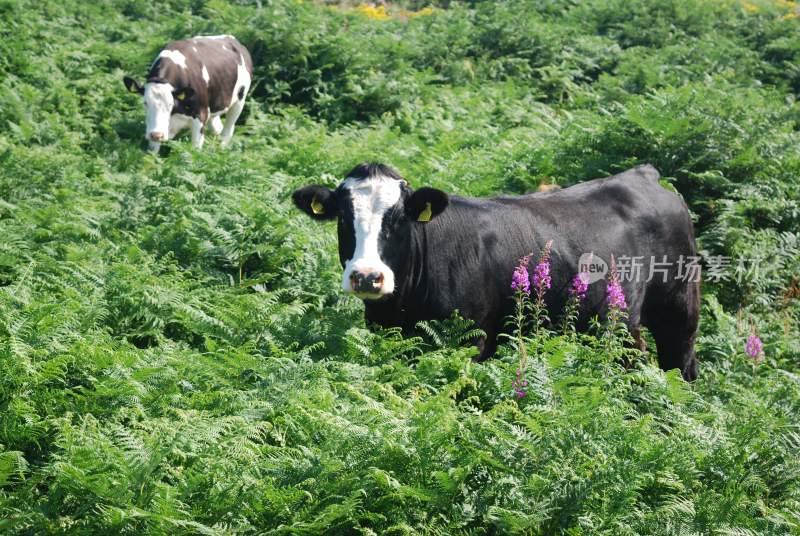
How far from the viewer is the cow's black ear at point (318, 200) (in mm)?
7352

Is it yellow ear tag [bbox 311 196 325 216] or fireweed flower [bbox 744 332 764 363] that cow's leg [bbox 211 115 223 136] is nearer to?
yellow ear tag [bbox 311 196 325 216]

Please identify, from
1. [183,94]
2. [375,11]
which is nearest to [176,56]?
[183,94]

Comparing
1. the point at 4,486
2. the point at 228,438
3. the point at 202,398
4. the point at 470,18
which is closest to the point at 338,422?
the point at 228,438

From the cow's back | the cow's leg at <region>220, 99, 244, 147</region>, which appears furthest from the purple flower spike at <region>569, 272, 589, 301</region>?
the cow's leg at <region>220, 99, 244, 147</region>

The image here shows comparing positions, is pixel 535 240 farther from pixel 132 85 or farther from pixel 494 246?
pixel 132 85

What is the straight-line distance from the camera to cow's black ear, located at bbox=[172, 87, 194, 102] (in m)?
14.2

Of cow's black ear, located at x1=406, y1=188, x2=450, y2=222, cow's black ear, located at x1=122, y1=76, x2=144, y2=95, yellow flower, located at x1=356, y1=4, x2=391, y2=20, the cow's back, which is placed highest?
cow's black ear, located at x1=406, y1=188, x2=450, y2=222

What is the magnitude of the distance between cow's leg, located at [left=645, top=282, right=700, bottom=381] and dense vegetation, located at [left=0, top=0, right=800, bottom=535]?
0.80ft

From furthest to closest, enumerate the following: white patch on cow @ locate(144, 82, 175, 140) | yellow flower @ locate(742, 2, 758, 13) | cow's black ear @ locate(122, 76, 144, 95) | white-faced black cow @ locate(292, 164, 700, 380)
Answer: yellow flower @ locate(742, 2, 758, 13), cow's black ear @ locate(122, 76, 144, 95), white patch on cow @ locate(144, 82, 175, 140), white-faced black cow @ locate(292, 164, 700, 380)

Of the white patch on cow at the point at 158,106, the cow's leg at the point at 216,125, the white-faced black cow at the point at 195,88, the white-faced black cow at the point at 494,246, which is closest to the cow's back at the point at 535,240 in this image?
the white-faced black cow at the point at 494,246

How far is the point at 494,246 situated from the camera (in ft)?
24.7

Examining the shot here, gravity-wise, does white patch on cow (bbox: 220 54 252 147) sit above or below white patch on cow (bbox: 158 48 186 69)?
below

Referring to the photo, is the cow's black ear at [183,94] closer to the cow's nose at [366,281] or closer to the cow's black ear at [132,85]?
the cow's black ear at [132,85]

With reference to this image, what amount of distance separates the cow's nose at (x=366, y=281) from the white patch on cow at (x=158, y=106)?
801 cm
